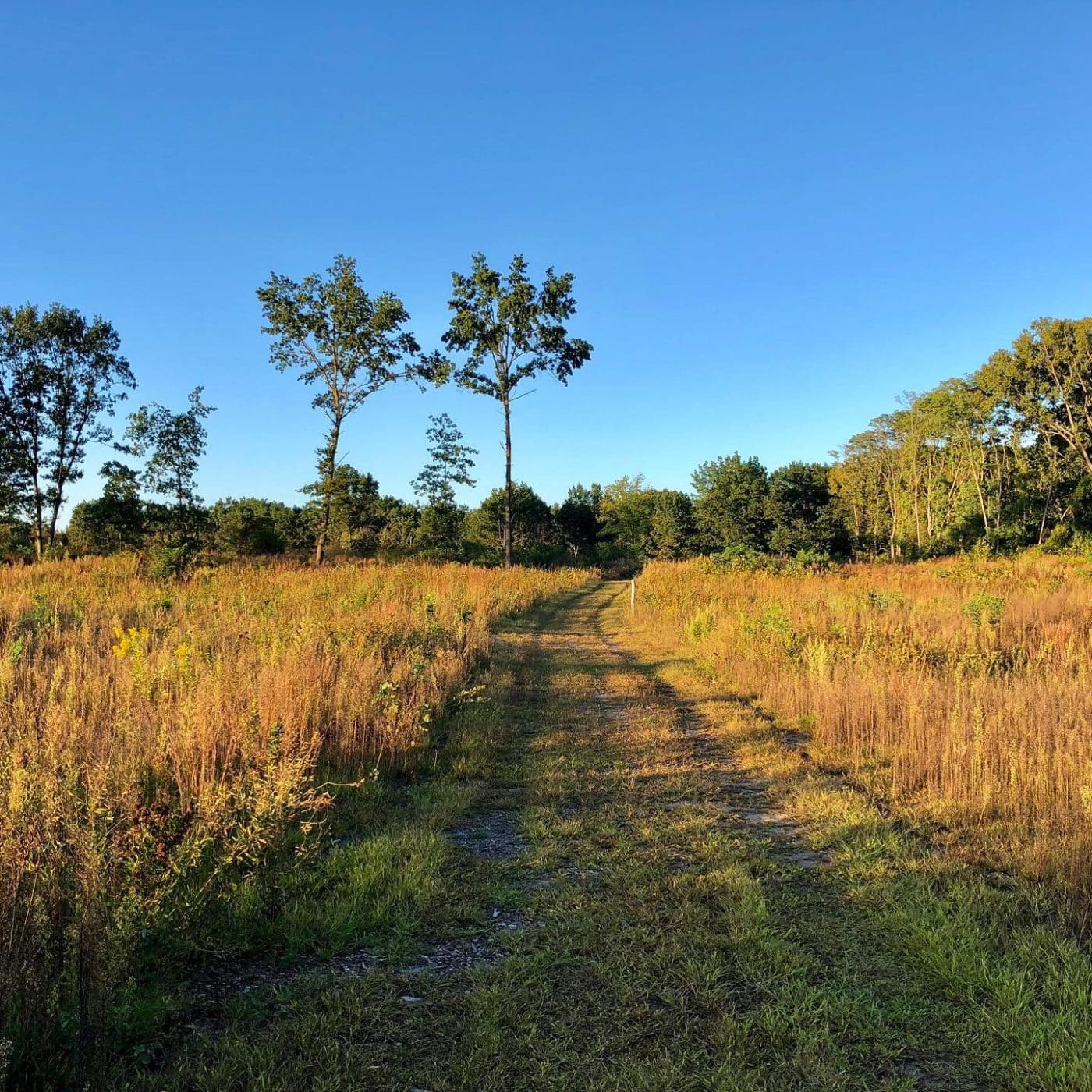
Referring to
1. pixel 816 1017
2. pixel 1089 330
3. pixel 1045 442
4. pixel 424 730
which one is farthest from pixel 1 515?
pixel 1045 442

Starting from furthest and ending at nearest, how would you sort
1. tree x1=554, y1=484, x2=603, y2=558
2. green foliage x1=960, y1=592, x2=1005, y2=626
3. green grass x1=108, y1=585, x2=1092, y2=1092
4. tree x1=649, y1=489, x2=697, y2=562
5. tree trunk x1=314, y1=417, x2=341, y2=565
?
tree x1=554, y1=484, x2=603, y2=558 < tree x1=649, y1=489, x2=697, y2=562 < tree trunk x1=314, y1=417, x2=341, y2=565 < green foliage x1=960, y1=592, x2=1005, y2=626 < green grass x1=108, y1=585, x2=1092, y2=1092

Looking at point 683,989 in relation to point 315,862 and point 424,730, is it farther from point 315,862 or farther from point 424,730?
point 424,730

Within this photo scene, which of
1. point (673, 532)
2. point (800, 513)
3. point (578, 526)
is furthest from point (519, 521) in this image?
point (800, 513)

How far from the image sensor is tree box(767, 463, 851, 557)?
35.0m

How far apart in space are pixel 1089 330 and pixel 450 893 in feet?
153

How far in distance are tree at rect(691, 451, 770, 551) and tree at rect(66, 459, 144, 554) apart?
30.2 meters

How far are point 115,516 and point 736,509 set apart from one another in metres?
33.5

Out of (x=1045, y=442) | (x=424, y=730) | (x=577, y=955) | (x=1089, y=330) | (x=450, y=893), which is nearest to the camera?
(x=577, y=955)

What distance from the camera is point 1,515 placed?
26.8 meters

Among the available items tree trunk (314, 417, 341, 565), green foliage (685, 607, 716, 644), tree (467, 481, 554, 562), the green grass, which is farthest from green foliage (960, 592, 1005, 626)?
tree (467, 481, 554, 562)

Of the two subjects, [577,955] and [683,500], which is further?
[683,500]

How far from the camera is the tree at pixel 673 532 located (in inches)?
1747

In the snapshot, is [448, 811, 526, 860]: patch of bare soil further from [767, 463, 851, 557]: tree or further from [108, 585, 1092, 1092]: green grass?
[767, 463, 851, 557]: tree

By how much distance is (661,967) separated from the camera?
106 inches
